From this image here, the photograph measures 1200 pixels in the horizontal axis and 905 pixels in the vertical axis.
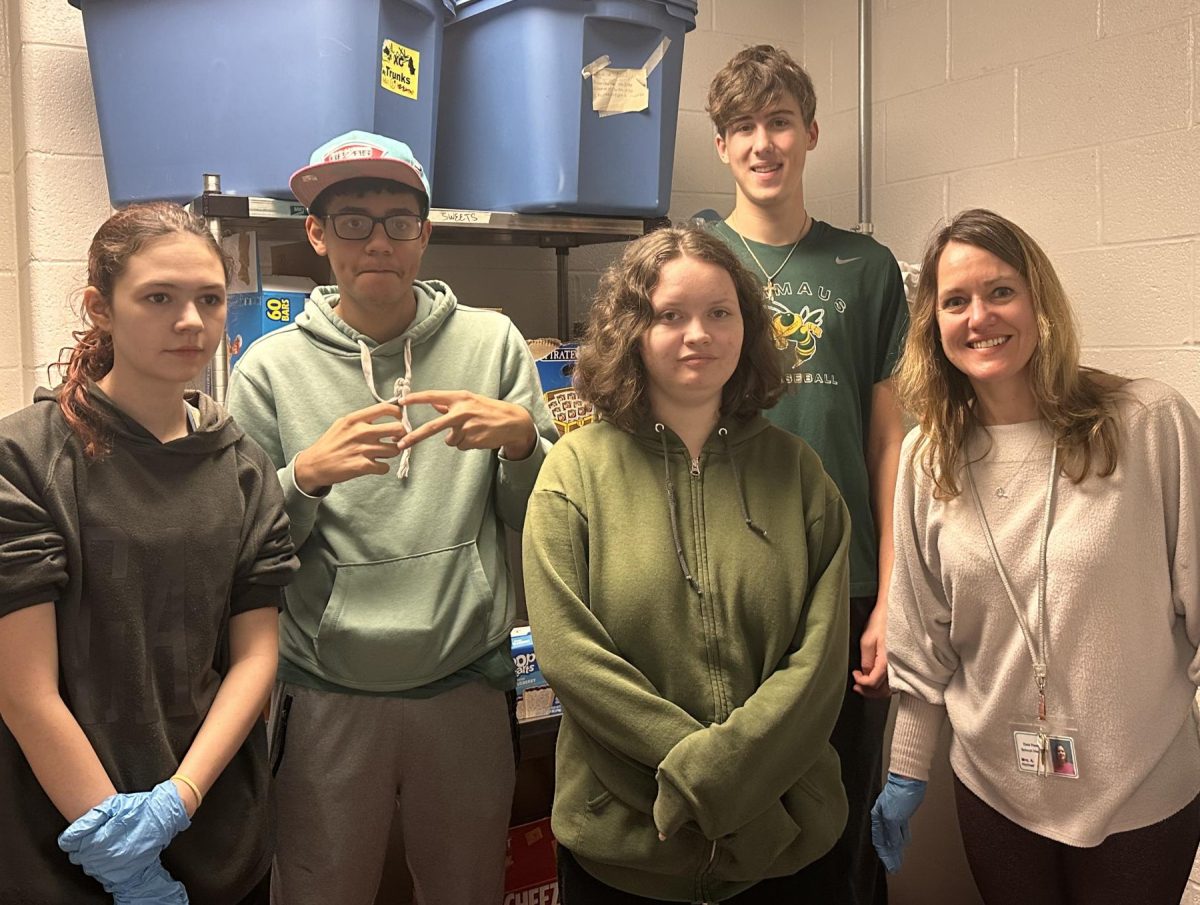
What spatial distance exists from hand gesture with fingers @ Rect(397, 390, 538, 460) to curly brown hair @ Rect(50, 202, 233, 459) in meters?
0.37

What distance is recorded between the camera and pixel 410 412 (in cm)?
173

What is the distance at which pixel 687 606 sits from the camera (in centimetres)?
148

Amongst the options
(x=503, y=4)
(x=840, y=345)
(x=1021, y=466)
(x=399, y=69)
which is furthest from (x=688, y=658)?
(x=503, y=4)

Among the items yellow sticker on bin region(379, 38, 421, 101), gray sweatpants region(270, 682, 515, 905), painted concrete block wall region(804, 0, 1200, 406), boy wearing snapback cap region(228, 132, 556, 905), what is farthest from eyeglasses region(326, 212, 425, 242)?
painted concrete block wall region(804, 0, 1200, 406)

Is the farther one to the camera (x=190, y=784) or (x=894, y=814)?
(x=894, y=814)

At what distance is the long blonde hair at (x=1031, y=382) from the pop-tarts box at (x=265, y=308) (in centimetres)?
117

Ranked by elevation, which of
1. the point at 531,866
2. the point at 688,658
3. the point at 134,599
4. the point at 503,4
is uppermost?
the point at 503,4

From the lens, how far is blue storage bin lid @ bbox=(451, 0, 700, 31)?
87.7 inches

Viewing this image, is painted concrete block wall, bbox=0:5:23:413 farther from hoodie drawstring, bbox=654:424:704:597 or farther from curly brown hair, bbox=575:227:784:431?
hoodie drawstring, bbox=654:424:704:597

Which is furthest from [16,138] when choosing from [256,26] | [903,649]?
[903,649]

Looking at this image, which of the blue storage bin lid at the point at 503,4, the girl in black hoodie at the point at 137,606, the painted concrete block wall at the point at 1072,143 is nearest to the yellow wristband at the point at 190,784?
the girl in black hoodie at the point at 137,606

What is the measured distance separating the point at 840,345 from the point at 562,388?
68 centimetres

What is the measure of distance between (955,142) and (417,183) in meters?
1.54

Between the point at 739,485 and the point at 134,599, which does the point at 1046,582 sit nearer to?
the point at 739,485
